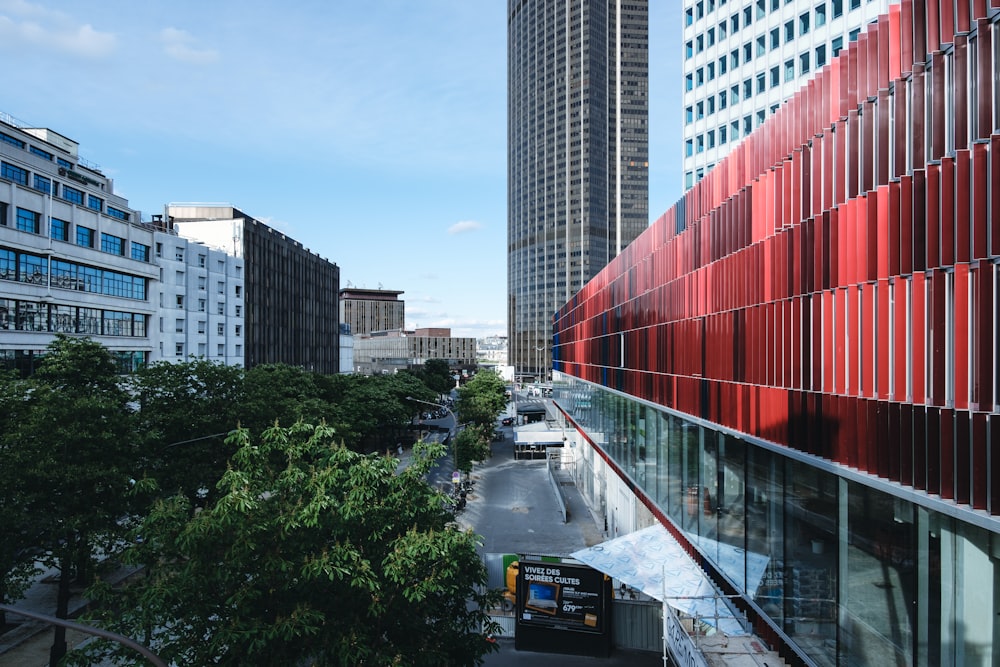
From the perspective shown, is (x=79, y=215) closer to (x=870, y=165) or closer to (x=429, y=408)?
(x=870, y=165)

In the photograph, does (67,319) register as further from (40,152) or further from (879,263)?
(879,263)

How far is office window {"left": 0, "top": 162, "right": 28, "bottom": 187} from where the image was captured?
4620 centimetres

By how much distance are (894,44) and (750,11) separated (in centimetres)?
4326

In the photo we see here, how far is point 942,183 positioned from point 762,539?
9019mm

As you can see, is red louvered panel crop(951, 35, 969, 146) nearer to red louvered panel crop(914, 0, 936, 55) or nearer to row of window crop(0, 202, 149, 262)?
red louvered panel crop(914, 0, 936, 55)

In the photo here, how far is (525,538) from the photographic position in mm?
38344

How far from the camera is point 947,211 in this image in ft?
30.8

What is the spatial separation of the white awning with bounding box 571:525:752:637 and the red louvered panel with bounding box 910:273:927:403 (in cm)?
887

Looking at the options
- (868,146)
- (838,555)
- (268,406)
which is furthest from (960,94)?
(268,406)

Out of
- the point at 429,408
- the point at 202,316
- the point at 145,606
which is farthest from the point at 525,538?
the point at 429,408

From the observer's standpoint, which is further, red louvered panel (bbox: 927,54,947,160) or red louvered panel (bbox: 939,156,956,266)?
red louvered panel (bbox: 927,54,947,160)

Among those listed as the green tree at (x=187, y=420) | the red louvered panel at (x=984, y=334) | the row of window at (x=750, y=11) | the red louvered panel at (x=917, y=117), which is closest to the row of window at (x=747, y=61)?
the row of window at (x=750, y=11)

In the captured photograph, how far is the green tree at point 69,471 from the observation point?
69.7 feet

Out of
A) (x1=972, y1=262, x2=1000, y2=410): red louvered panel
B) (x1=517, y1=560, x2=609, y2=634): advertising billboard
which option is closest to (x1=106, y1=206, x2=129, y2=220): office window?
(x1=517, y1=560, x2=609, y2=634): advertising billboard
